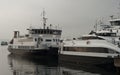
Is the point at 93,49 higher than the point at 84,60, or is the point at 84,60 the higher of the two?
the point at 93,49

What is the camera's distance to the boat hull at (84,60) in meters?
33.5

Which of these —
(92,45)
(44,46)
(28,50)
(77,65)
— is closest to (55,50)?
(44,46)

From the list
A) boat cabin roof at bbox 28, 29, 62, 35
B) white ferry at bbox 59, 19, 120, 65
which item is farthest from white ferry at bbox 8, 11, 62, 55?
white ferry at bbox 59, 19, 120, 65

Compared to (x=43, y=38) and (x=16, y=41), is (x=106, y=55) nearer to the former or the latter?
(x=43, y=38)

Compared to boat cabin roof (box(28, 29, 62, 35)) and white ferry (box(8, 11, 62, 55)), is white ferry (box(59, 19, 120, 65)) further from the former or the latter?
boat cabin roof (box(28, 29, 62, 35))

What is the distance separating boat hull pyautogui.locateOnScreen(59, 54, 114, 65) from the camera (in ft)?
110

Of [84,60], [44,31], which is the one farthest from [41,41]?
[84,60]

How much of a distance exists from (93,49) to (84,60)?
2.45 metres

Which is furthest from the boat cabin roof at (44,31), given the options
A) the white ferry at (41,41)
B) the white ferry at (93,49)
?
the white ferry at (93,49)

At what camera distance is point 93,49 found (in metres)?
35.7

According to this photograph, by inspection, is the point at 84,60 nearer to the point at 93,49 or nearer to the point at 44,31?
the point at 93,49

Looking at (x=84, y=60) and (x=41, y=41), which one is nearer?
(x=84, y=60)

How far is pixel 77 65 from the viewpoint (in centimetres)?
3834

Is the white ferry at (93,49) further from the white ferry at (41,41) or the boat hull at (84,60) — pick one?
the white ferry at (41,41)
